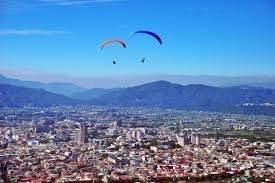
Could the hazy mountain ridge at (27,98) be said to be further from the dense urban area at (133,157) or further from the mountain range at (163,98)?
the dense urban area at (133,157)

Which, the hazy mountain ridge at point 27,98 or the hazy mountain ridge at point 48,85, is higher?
the hazy mountain ridge at point 48,85

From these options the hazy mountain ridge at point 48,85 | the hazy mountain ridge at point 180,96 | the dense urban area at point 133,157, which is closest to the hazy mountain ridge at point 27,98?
the hazy mountain ridge at point 180,96

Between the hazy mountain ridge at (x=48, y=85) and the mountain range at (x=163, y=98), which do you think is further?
the hazy mountain ridge at (x=48, y=85)

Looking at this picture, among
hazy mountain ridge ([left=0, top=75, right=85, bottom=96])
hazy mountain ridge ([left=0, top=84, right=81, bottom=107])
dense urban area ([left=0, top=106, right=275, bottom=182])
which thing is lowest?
dense urban area ([left=0, top=106, right=275, bottom=182])

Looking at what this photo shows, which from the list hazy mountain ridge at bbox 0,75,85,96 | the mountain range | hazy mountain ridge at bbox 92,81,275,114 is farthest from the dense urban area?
hazy mountain ridge at bbox 0,75,85,96

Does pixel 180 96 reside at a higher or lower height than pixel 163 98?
higher

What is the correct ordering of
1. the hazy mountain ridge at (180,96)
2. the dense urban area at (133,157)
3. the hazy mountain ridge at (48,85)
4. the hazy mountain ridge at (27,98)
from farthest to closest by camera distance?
the hazy mountain ridge at (48,85) → the hazy mountain ridge at (180,96) → the hazy mountain ridge at (27,98) → the dense urban area at (133,157)

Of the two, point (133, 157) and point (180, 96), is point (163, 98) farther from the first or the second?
point (133, 157)

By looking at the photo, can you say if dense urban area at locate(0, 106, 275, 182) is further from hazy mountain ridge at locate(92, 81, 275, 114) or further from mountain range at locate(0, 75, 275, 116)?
hazy mountain ridge at locate(92, 81, 275, 114)

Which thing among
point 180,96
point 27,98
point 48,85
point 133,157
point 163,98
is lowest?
Answer: point 133,157

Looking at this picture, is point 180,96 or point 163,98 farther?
point 180,96

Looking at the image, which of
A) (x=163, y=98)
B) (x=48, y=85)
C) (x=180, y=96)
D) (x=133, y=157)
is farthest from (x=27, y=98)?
(x=48, y=85)

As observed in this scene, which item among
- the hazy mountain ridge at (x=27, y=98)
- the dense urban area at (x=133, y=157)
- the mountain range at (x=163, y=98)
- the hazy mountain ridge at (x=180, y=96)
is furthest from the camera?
the hazy mountain ridge at (x=180, y=96)

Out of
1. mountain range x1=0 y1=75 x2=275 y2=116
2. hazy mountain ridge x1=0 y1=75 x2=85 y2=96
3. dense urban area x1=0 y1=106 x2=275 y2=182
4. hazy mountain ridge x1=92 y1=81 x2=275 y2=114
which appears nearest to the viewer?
dense urban area x1=0 y1=106 x2=275 y2=182
